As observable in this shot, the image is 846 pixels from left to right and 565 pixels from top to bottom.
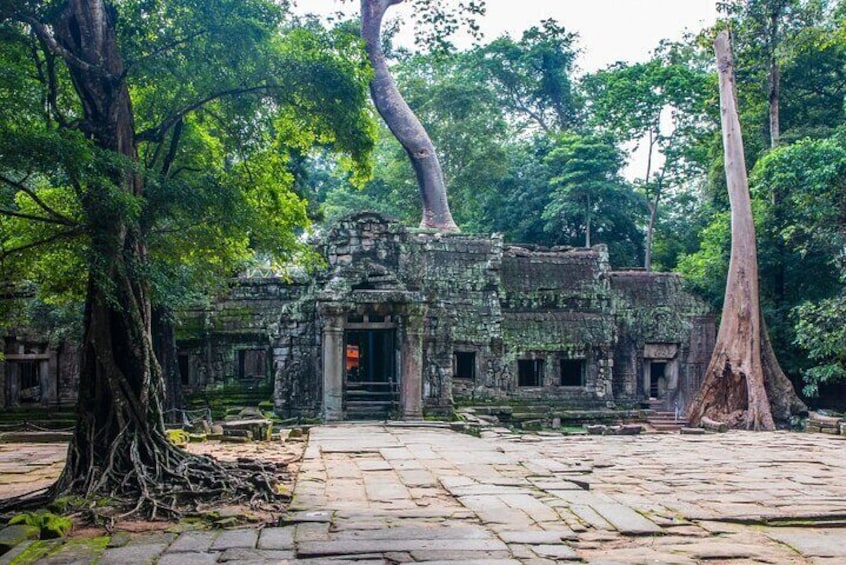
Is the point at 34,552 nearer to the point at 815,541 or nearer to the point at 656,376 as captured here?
the point at 815,541

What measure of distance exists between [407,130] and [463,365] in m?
9.25

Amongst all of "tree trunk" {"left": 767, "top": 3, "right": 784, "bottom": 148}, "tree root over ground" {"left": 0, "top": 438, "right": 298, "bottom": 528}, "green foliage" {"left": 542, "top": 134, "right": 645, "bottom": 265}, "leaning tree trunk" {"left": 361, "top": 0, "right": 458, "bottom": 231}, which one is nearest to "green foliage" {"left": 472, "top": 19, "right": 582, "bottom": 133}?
"green foliage" {"left": 542, "top": 134, "right": 645, "bottom": 265}

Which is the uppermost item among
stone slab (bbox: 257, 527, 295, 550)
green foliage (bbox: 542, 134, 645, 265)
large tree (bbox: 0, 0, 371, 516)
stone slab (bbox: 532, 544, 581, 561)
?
green foliage (bbox: 542, 134, 645, 265)

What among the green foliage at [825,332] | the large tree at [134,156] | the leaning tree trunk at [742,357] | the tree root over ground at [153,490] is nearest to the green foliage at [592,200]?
the leaning tree trunk at [742,357]

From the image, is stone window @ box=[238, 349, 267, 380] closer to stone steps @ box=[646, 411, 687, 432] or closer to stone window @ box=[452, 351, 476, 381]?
stone window @ box=[452, 351, 476, 381]

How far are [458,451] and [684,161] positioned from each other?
24.1 metres

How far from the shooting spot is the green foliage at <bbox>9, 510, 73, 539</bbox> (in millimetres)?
6145

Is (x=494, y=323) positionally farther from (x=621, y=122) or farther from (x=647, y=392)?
(x=621, y=122)

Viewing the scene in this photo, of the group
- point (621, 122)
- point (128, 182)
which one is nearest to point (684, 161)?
point (621, 122)

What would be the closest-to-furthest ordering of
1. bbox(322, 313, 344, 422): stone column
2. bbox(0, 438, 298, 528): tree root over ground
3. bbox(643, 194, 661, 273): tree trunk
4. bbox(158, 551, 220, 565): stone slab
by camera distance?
bbox(158, 551, 220, 565): stone slab
bbox(0, 438, 298, 528): tree root over ground
bbox(322, 313, 344, 422): stone column
bbox(643, 194, 661, 273): tree trunk

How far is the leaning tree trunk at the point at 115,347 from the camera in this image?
7.48 m

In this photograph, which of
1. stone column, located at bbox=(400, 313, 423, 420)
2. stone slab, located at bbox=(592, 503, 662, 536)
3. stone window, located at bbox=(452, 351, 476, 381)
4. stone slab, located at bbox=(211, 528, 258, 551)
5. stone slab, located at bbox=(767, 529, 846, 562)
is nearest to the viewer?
stone slab, located at bbox=(767, 529, 846, 562)

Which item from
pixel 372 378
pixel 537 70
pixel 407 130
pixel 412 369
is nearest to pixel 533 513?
pixel 412 369

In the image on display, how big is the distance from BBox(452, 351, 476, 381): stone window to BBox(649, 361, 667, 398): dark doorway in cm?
567
